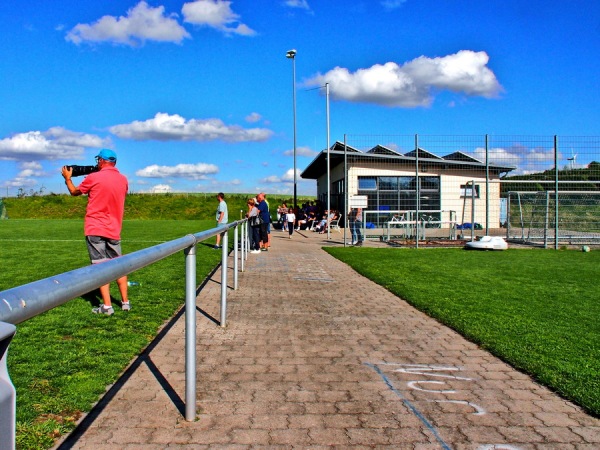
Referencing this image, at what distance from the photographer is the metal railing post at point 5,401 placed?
3.15ft

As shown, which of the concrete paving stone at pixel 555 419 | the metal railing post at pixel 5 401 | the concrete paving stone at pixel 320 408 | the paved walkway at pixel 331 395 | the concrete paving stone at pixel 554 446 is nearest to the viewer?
the metal railing post at pixel 5 401

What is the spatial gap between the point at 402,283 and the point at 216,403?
669cm

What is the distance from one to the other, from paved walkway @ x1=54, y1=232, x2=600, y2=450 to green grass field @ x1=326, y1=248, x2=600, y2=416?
9.6 inches

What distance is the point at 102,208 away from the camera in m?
6.54

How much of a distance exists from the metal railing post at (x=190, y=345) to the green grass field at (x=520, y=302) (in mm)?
2607

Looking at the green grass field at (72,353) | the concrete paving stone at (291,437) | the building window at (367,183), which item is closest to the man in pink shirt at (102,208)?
the green grass field at (72,353)

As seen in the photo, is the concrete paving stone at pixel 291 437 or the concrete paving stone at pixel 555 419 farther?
the concrete paving stone at pixel 555 419

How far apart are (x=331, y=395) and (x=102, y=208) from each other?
3.76 meters

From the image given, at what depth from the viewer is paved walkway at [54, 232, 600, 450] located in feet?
10.9

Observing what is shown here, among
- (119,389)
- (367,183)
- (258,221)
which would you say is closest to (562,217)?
(258,221)

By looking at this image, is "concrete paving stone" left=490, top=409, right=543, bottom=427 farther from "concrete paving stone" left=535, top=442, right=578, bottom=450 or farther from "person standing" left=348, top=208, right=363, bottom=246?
"person standing" left=348, top=208, right=363, bottom=246

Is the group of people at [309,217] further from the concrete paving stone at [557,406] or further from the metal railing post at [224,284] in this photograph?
the concrete paving stone at [557,406]

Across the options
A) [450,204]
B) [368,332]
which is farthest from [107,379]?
[450,204]

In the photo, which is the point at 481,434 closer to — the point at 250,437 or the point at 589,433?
the point at 589,433
